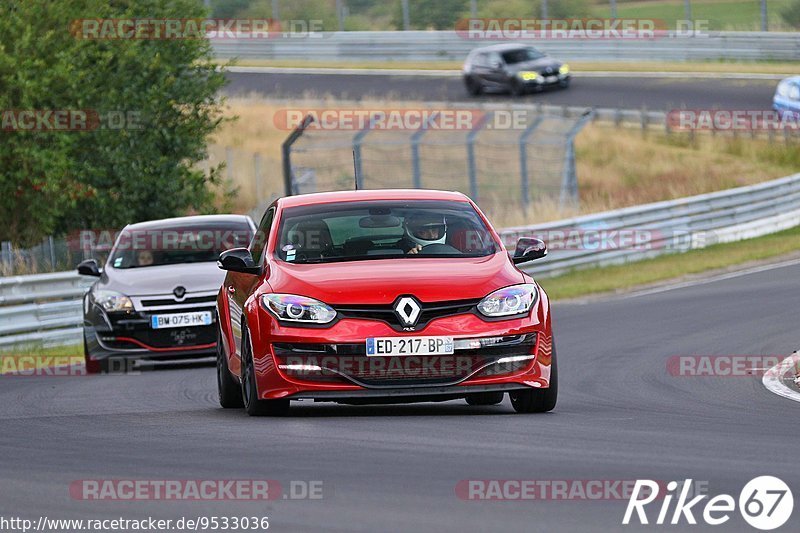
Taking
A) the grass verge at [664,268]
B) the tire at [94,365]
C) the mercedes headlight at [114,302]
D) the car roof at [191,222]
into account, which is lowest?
the grass verge at [664,268]

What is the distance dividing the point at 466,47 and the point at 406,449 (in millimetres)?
46645

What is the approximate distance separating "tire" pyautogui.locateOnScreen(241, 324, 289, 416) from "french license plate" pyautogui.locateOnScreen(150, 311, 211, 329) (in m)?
5.86

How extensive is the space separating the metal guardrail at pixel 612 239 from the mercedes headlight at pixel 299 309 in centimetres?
1114

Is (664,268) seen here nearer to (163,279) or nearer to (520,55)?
(163,279)

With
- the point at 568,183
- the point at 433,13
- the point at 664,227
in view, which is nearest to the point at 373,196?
the point at 664,227

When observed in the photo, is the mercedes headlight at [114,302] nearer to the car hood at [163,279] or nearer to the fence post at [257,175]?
the car hood at [163,279]

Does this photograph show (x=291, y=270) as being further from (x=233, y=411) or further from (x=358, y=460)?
(x=358, y=460)

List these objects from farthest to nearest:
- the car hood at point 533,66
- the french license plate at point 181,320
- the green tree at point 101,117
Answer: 1. the car hood at point 533,66
2. the green tree at point 101,117
3. the french license plate at point 181,320

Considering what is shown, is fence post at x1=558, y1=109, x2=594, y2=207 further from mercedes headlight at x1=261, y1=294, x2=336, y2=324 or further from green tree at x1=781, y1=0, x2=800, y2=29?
mercedes headlight at x1=261, y1=294, x2=336, y2=324

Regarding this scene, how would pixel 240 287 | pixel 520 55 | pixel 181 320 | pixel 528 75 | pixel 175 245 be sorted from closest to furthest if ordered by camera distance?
1. pixel 240 287
2. pixel 181 320
3. pixel 175 245
4. pixel 528 75
5. pixel 520 55

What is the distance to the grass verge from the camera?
2377 centimetres

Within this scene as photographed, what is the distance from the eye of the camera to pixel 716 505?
6.27 metres

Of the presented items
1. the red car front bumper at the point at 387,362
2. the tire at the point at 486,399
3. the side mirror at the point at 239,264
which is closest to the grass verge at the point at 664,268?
the tire at the point at 486,399

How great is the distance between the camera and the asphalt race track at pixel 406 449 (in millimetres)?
6301
